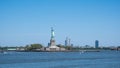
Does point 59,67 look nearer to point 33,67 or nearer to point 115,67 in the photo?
point 33,67

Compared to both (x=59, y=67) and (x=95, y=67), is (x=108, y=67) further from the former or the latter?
(x=59, y=67)

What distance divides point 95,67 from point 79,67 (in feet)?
9.74

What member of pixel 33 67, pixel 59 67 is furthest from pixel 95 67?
pixel 33 67

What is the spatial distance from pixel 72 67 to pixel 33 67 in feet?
23.0

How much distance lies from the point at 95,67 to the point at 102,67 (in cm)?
123

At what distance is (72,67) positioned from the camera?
220 feet

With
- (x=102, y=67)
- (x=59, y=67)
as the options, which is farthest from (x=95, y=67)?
(x=59, y=67)

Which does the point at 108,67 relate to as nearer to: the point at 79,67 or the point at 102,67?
the point at 102,67

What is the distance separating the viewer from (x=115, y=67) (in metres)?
65.3

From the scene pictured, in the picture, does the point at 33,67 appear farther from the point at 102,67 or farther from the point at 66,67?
the point at 102,67

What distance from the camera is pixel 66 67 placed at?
66.6 m

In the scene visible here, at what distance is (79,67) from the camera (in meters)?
66.9

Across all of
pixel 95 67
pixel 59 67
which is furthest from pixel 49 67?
pixel 95 67

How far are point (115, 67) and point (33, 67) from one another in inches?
574
